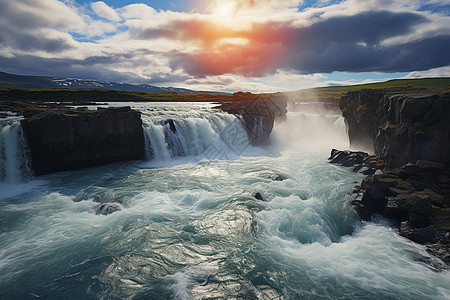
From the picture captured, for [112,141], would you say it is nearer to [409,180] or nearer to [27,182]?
[27,182]

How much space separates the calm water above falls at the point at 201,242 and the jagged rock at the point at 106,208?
1.53 ft

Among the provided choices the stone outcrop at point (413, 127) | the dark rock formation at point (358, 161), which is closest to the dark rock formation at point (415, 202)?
the stone outcrop at point (413, 127)

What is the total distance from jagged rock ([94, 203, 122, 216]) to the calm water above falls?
18.4 inches

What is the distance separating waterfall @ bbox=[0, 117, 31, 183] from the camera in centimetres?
2100

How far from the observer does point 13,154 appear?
21406 mm

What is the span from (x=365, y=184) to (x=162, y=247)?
51.3 ft

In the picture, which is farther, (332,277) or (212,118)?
(212,118)

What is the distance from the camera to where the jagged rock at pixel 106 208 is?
15.6 metres

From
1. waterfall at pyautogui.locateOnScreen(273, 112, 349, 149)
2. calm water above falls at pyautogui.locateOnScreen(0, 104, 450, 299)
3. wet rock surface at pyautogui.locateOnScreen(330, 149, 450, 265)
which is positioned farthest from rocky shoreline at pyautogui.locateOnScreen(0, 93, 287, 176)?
waterfall at pyautogui.locateOnScreen(273, 112, 349, 149)

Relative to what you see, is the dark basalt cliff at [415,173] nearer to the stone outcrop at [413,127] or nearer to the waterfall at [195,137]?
the stone outcrop at [413,127]

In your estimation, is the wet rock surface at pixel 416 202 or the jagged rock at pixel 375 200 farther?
the jagged rock at pixel 375 200

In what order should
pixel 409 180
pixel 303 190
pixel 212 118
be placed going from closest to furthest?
pixel 409 180 → pixel 303 190 → pixel 212 118

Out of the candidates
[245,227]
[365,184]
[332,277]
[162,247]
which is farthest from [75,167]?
[365,184]

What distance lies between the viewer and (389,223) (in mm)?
14203
